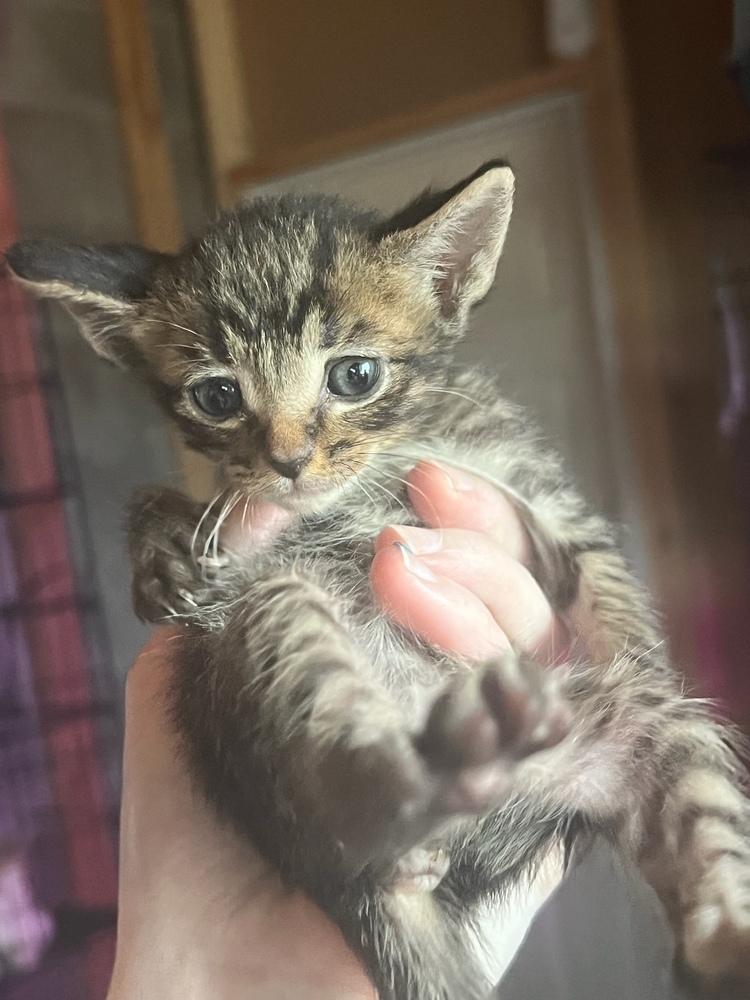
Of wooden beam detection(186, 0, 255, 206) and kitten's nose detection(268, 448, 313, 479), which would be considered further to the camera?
wooden beam detection(186, 0, 255, 206)

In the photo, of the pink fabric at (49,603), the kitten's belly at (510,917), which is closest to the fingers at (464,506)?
the kitten's belly at (510,917)

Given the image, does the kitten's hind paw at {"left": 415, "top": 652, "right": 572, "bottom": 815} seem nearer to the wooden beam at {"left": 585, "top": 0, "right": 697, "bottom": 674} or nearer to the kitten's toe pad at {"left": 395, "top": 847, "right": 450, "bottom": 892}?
the kitten's toe pad at {"left": 395, "top": 847, "right": 450, "bottom": 892}

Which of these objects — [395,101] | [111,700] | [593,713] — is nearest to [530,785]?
[593,713]

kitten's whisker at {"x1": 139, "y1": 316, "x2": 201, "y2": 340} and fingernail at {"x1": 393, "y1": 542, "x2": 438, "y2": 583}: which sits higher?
kitten's whisker at {"x1": 139, "y1": 316, "x2": 201, "y2": 340}

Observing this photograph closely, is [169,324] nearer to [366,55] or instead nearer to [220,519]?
[220,519]

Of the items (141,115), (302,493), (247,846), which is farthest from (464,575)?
(141,115)

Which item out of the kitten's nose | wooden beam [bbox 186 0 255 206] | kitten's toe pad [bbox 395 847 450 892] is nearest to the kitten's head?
the kitten's nose

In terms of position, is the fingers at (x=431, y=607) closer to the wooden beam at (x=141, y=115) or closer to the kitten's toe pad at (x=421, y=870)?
the kitten's toe pad at (x=421, y=870)
